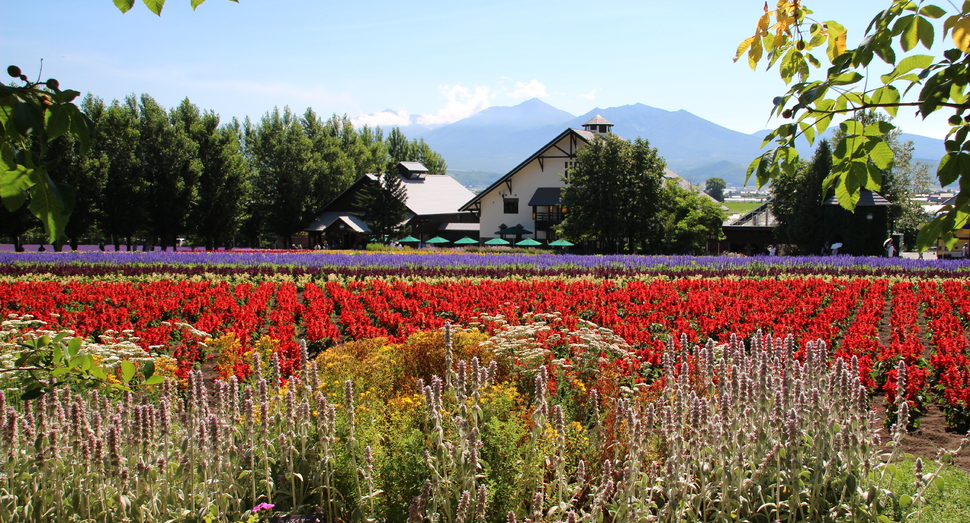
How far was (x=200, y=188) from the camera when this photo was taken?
50.9m

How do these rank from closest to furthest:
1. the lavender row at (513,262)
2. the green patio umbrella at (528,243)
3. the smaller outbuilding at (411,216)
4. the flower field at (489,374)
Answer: the flower field at (489,374) < the lavender row at (513,262) < the green patio umbrella at (528,243) < the smaller outbuilding at (411,216)

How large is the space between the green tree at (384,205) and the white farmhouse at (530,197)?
5.55 m

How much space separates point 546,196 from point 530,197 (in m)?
2.06

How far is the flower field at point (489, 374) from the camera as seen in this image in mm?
4027

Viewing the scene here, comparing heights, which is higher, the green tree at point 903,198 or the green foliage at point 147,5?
the green tree at point 903,198

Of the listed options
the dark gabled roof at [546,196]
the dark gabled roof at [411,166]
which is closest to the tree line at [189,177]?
the dark gabled roof at [411,166]

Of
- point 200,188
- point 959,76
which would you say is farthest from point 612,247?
point 959,76

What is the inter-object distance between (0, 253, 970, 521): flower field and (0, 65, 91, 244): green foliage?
207 centimetres

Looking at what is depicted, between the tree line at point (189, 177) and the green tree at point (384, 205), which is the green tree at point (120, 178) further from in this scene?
the green tree at point (384, 205)

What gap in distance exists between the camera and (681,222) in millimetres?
42250

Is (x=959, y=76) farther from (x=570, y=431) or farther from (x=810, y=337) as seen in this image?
(x=810, y=337)

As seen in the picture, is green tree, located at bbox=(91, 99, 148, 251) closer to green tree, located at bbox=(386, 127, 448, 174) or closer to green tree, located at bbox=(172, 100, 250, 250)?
green tree, located at bbox=(172, 100, 250, 250)

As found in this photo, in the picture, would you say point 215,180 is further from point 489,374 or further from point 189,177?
point 489,374

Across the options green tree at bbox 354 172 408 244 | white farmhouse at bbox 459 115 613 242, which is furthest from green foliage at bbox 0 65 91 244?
green tree at bbox 354 172 408 244
